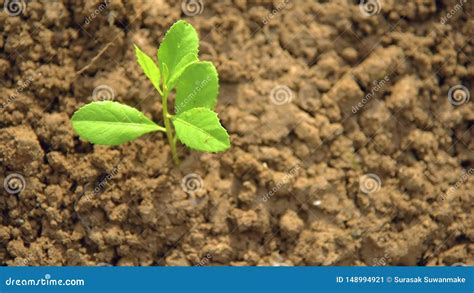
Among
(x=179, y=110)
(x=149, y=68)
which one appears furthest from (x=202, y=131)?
(x=149, y=68)

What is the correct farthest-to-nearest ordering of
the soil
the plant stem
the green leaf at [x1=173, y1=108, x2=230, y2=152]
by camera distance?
the soil → the plant stem → the green leaf at [x1=173, y1=108, x2=230, y2=152]

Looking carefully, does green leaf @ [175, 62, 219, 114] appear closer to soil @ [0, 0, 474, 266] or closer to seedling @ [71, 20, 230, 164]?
seedling @ [71, 20, 230, 164]

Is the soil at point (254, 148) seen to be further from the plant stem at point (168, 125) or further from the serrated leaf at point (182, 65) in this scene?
the serrated leaf at point (182, 65)

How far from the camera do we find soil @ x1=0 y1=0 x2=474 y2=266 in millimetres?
2457

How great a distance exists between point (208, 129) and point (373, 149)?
704mm

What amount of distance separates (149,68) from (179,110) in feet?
0.63

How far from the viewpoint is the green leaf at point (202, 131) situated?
2.20 meters

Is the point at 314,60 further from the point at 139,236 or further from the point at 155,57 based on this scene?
the point at 139,236

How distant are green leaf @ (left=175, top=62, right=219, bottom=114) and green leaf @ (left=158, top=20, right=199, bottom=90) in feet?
0.10

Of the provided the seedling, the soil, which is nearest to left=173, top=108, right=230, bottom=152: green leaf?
the seedling

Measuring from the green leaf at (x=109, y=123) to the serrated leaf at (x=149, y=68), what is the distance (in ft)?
0.41

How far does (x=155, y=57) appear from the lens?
252 centimetres

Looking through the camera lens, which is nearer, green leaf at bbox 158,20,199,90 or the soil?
green leaf at bbox 158,20,199,90

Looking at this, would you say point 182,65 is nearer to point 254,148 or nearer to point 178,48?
point 178,48
